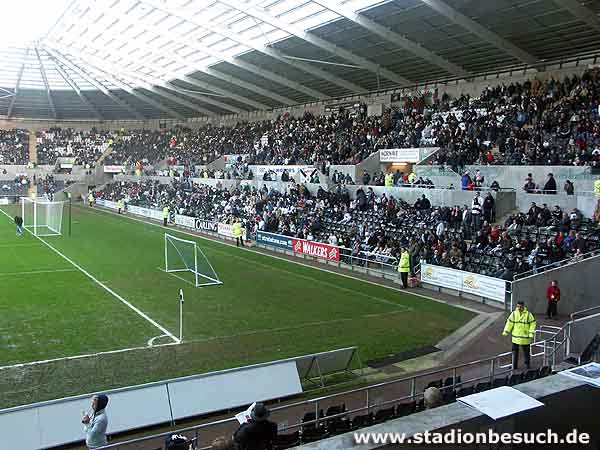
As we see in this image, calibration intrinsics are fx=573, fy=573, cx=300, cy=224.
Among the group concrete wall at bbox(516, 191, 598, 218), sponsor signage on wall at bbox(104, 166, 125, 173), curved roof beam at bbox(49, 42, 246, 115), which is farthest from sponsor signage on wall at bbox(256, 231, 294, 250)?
sponsor signage on wall at bbox(104, 166, 125, 173)

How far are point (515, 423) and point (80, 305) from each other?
16146 millimetres

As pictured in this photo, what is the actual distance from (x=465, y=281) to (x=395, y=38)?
16.9 metres

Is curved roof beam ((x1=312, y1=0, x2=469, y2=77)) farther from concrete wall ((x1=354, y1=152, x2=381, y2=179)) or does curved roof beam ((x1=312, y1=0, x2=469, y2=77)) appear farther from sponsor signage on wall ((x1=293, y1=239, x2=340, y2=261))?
sponsor signage on wall ((x1=293, y1=239, x2=340, y2=261))

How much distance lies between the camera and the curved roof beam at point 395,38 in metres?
30.0

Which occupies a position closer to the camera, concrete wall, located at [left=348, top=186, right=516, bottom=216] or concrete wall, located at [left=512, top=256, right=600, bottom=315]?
concrete wall, located at [left=512, top=256, right=600, bottom=315]

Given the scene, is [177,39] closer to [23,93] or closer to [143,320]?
[143,320]

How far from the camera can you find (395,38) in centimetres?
3259

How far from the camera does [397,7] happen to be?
29172 millimetres

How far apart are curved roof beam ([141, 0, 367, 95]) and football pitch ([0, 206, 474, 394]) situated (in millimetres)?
14773

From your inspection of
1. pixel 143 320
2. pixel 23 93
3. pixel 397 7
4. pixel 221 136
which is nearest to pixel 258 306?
pixel 143 320

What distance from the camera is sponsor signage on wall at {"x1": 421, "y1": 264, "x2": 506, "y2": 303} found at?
2009 centimetres

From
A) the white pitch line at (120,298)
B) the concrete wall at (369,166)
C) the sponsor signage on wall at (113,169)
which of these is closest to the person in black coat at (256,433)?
the white pitch line at (120,298)

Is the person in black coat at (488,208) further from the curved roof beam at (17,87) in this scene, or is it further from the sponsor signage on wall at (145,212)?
the curved roof beam at (17,87)

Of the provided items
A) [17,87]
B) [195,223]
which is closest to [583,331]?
[195,223]
